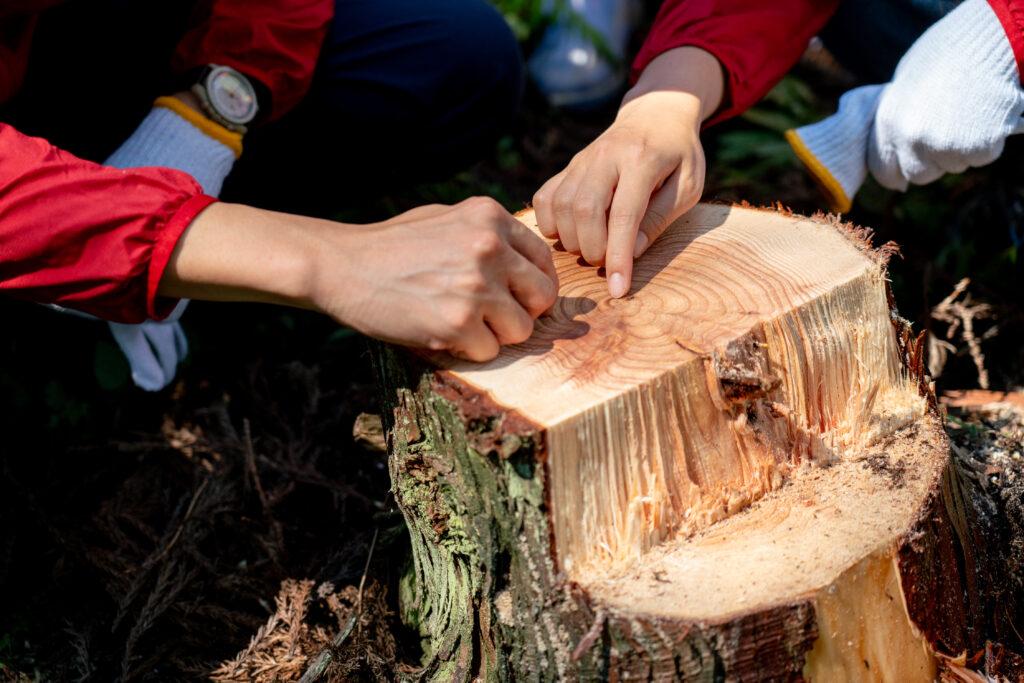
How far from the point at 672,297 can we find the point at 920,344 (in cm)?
56

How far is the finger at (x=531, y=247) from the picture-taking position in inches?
56.3

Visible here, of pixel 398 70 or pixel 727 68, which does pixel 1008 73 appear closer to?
pixel 727 68

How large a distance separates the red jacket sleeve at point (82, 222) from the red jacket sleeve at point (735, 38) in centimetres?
137

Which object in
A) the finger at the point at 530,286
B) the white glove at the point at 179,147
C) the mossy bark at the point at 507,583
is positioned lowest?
the mossy bark at the point at 507,583

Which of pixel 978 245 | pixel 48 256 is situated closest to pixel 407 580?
pixel 48 256

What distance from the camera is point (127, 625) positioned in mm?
2090

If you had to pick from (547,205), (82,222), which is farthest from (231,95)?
(547,205)

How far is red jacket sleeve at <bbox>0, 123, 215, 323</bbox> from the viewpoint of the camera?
134cm

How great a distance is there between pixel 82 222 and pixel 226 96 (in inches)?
34.1

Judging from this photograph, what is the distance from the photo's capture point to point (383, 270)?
1.34m

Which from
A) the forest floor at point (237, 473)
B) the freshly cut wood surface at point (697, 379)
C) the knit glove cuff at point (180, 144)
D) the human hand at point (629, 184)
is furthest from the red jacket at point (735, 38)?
the knit glove cuff at point (180, 144)

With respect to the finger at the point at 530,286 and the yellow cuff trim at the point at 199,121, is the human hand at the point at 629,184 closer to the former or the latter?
the finger at the point at 530,286

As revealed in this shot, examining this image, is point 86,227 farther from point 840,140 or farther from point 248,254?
point 840,140

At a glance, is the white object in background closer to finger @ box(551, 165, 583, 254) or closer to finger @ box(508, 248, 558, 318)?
finger @ box(551, 165, 583, 254)
